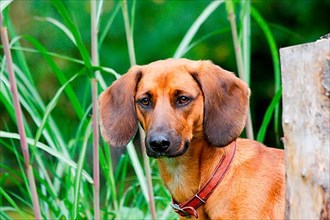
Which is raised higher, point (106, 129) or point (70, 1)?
point (70, 1)

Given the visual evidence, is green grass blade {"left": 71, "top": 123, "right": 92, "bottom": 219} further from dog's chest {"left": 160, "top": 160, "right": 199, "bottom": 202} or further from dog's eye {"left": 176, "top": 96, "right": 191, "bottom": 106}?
dog's eye {"left": 176, "top": 96, "right": 191, "bottom": 106}

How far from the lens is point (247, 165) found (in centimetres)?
463

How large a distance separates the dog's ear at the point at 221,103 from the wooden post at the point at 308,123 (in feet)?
3.36

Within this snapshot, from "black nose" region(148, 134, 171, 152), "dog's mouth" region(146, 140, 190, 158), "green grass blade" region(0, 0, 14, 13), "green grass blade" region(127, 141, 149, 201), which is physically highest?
"green grass blade" region(0, 0, 14, 13)


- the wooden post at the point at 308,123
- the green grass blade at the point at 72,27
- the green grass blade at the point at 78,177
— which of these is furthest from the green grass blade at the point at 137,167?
the wooden post at the point at 308,123

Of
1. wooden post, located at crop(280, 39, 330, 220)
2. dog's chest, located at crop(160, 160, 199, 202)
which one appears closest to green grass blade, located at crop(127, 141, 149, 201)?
dog's chest, located at crop(160, 160, 199, 202)

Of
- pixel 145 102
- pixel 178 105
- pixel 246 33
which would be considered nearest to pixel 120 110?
pixel 145 102

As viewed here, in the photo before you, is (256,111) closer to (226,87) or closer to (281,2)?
(281,2)

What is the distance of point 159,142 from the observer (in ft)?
14.4

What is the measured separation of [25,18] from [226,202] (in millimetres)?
6365

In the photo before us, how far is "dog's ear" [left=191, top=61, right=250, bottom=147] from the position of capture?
4.59 m

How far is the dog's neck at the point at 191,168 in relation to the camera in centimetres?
467

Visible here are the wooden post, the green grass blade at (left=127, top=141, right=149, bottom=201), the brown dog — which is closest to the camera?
the wooden post

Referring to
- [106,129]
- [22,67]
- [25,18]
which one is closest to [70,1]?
[25,18]
